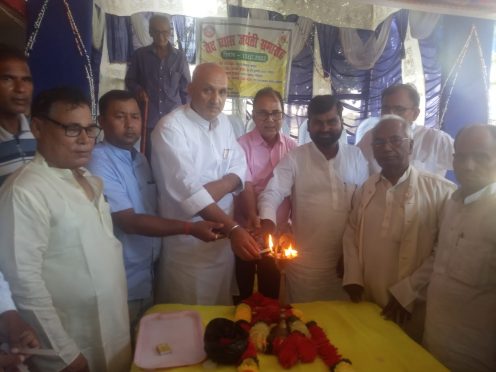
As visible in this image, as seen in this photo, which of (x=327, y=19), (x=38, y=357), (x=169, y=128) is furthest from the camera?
(x=327, y=19)

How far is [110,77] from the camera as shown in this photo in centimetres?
532

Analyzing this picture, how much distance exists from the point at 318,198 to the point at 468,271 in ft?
4.02

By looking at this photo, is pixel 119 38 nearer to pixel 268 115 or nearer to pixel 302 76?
pixel 302 76

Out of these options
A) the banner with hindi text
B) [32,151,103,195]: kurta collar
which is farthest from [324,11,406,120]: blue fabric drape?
[32,151,103,195]: kurta collar

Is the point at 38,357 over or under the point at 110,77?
under

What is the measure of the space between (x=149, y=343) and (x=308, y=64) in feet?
16.7

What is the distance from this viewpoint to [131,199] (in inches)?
103

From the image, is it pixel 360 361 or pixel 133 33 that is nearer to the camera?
pixel 360 361

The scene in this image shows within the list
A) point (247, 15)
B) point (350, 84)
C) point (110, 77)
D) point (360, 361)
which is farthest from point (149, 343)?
point (350, 84)

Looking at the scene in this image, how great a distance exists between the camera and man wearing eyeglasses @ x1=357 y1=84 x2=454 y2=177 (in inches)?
132

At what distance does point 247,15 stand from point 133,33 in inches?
64.8

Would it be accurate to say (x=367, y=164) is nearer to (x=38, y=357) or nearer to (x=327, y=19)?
(x=38, y=357)

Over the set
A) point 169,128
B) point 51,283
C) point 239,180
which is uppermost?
point 169,128

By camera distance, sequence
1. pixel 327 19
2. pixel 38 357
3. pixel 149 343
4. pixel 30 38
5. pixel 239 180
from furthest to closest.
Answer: pixel 327 19, pixel 30 38, pixel 239 180, pixel 149 343, pixel 38 357
